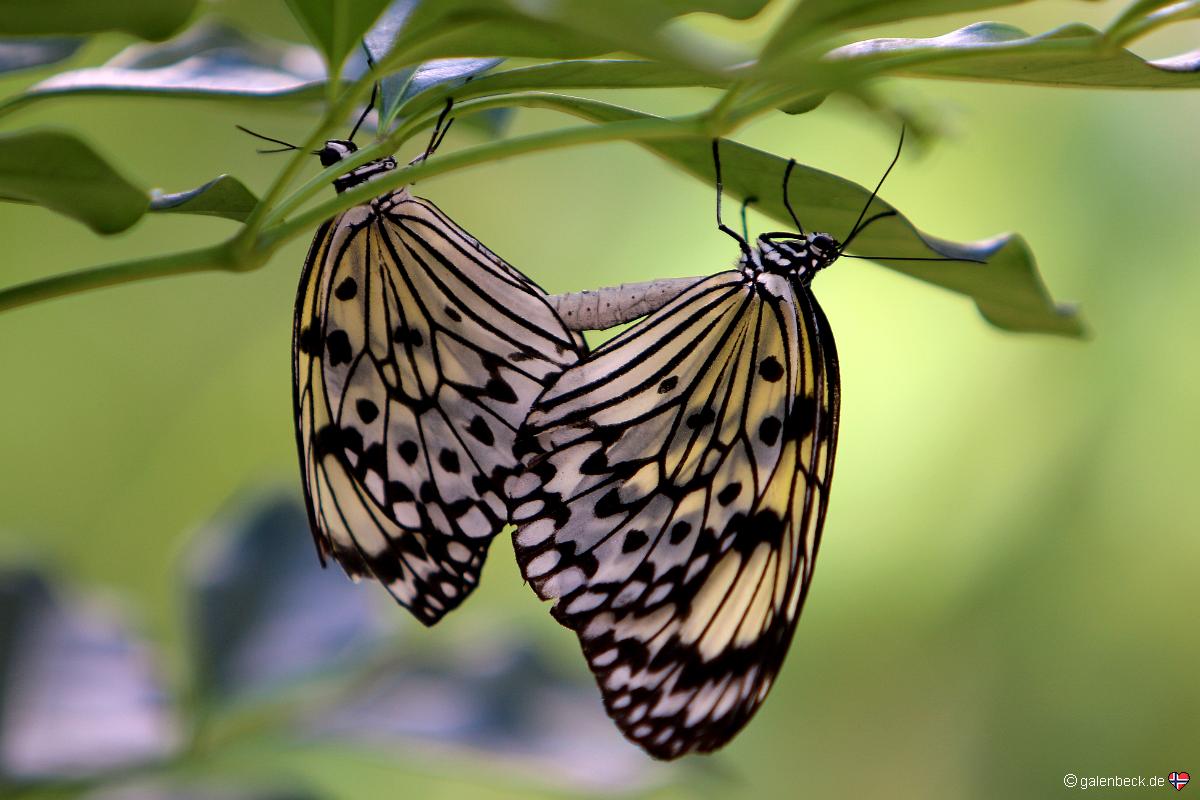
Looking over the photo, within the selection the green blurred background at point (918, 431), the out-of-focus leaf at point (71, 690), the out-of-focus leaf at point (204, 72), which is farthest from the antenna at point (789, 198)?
the green blurred background at point (918, 431)

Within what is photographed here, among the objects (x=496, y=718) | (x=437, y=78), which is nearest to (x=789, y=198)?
(x=437, y=78)

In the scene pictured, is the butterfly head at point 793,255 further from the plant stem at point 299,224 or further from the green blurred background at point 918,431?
the green blurred background at point 918,431

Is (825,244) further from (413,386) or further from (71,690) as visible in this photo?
(71,690)

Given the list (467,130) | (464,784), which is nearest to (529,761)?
(467,130)

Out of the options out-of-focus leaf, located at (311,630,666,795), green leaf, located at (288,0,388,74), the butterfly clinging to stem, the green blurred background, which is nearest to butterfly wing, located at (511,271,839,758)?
the butterfly clinging to stem

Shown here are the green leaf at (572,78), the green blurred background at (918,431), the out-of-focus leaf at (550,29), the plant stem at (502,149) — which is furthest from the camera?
the green blurred background at (918,431)

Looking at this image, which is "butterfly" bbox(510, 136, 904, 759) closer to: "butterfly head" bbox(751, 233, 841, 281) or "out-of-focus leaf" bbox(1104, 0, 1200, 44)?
"butterfly head" bbox(751, 233, 841, 281)
